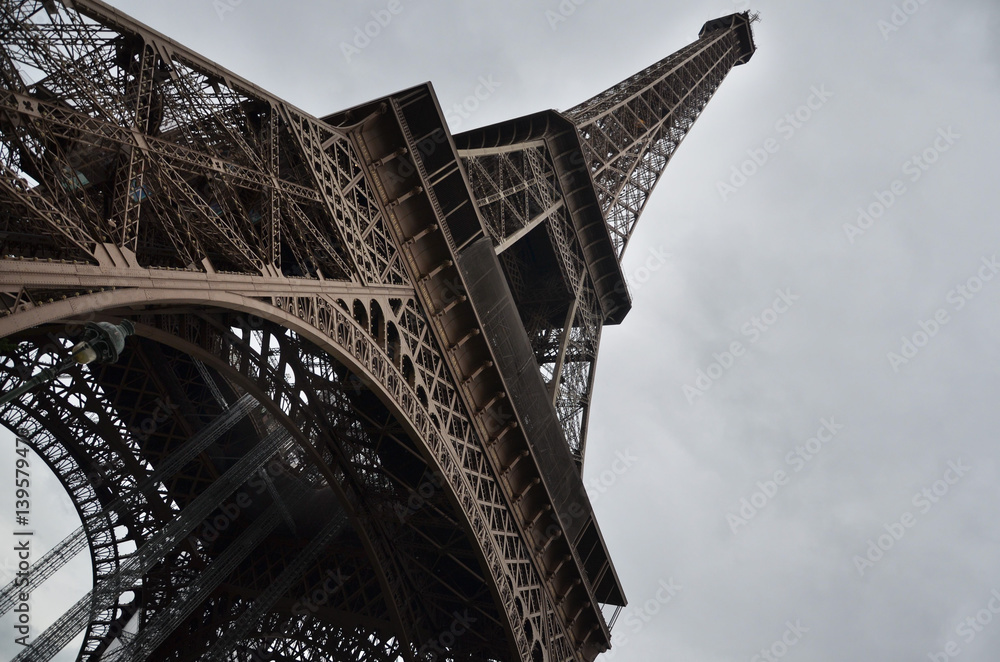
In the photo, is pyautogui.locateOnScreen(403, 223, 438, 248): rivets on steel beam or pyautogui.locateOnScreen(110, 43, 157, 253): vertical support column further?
pyautogui.locateOnScreen(403, 223, 438, 248): rivets on steel beam

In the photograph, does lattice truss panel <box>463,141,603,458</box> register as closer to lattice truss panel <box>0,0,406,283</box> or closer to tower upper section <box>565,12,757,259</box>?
tower upper section <box>565,12,757,259</box>

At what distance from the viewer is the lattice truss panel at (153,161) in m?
8.02

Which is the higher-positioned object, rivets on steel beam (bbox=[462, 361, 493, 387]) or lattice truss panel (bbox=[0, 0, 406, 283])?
rivets on steel beam (bbox=[462, 361, 493, 387])

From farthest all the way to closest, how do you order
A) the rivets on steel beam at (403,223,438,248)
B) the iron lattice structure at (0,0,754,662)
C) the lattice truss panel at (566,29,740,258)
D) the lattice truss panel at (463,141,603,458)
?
the lattice truss panel at (566,29,740,258) < the lattice truss panel at (463,141,603,458) < the rivets on steel beam at (403,223,438,248) < the iron lattice structure at (0,0,754,662)

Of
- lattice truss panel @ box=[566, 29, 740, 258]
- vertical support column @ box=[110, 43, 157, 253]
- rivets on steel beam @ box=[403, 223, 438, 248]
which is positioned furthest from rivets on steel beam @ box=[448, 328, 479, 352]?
lattice truss panel @ box=[566, 29, 740, 258]

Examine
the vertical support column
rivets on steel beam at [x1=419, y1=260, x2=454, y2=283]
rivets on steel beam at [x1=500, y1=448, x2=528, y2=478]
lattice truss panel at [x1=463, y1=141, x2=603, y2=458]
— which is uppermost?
lattice truss panel at [x1=463, y1=141, x2=603, y2=458]

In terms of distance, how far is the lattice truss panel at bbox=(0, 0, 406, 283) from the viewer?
8.02 metres

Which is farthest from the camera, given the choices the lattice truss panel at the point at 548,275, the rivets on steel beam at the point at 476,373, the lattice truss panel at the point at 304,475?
the lattice truss panel at the point at 548,275

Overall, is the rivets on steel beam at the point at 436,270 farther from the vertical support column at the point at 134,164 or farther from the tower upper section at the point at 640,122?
the tower upper section at the point at 640,122

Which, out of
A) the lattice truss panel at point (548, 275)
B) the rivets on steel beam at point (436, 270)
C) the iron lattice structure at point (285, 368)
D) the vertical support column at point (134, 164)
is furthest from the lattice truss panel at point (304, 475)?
the lattice truss panel at point (548, 275)

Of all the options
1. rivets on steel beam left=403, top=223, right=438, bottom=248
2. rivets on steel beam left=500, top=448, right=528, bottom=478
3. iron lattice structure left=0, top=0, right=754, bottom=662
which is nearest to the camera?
iron lattice structure left=0, top=0, right=754, bottom=662

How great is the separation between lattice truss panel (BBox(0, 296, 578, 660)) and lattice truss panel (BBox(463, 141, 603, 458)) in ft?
19.1

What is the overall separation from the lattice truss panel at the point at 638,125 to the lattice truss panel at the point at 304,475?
56.8ft

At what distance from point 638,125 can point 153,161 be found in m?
33.1
